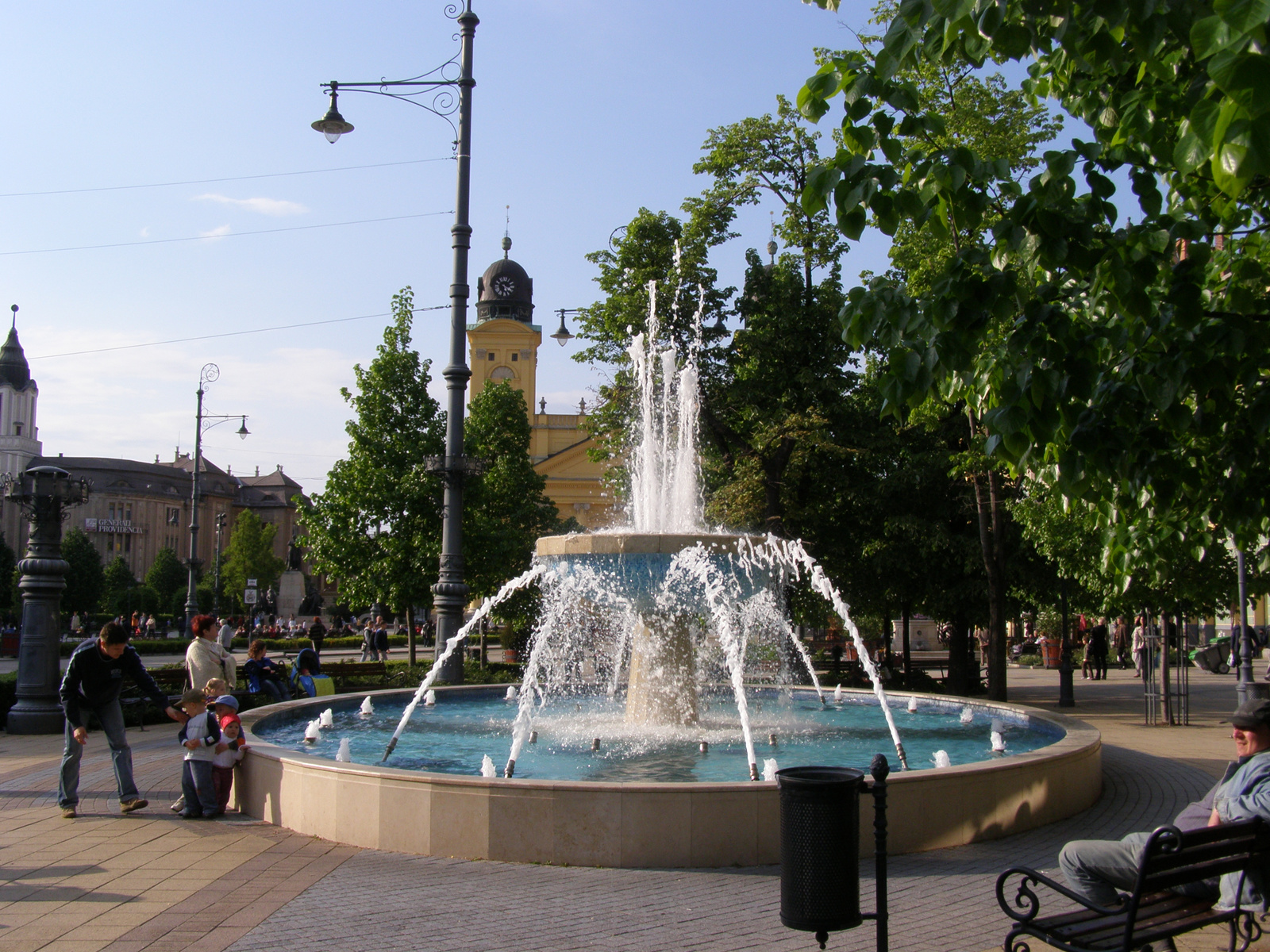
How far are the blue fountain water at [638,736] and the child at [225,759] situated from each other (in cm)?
178

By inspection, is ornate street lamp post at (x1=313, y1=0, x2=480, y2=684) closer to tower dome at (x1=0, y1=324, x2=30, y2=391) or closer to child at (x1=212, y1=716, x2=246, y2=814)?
child at (x1=212, y1=716, x2=246, y2=814)

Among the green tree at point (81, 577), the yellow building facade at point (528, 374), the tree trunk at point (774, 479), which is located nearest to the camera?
the tree trunk at point (774, 479)

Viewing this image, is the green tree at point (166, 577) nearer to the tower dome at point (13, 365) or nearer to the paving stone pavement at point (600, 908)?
the tower dome at point (13, 365)

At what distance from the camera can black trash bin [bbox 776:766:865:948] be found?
4.59 m

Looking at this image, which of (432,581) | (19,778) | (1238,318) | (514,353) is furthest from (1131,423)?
(514,353)

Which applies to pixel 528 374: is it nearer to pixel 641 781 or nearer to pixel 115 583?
pixel 115 583

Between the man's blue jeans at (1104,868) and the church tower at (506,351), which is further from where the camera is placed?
the church tower at (506,351)

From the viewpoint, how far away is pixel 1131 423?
4879 mm

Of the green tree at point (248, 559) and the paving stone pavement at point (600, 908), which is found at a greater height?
the green tree at point (248, 559)

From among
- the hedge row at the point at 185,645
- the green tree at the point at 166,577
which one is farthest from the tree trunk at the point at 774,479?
the green tree at the point at 166,577

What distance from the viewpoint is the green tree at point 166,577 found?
85875 mm

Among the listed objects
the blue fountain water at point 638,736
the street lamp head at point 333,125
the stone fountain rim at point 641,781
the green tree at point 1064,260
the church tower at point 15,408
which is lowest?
the blue fountain water at point 638,736

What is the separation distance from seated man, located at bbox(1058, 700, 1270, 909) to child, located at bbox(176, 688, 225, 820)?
6.18 m

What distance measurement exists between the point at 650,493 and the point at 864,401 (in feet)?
28.4
